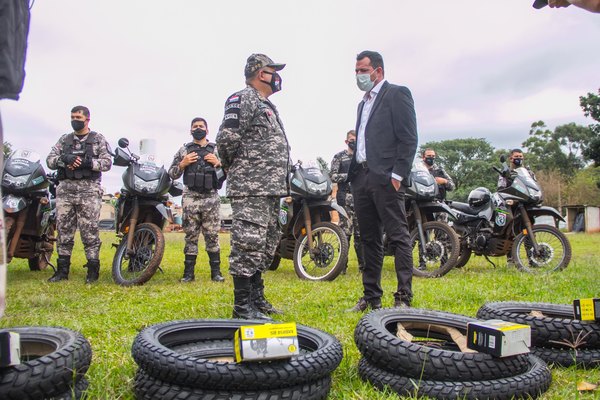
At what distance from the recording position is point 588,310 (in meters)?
2.34

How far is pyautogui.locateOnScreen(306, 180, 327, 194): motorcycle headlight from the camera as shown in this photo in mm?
5941

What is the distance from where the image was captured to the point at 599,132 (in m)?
27.3

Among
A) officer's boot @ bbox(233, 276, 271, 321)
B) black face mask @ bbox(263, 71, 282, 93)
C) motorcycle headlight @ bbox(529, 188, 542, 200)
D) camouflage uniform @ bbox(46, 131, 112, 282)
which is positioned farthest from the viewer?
motorcycle headlight @ bbox(529, 188, 542, 200)

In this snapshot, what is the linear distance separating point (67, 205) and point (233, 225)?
3.01 meters

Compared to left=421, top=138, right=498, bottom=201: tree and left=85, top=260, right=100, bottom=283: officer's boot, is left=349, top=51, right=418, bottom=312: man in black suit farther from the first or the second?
left=421, top=138, right=498, bottom=201: tree

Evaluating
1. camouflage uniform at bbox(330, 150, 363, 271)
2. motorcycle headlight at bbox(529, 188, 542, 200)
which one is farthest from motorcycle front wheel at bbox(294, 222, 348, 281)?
motorcycle headlight at bbox(529, 188, 542, 200)

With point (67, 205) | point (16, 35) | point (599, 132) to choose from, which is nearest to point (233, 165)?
point (16, 35)

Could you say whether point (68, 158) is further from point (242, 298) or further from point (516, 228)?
point (516, 228)

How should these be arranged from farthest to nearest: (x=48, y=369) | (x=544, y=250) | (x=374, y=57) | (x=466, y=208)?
1. (x=466, y=208)
2. (x=544, y=250)
3. (x=374, y=57)
4. (x=48, y=369)

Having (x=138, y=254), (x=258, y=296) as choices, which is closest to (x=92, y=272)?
(x=138, y=254)

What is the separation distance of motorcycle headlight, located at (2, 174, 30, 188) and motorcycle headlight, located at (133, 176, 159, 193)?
1.14 meters

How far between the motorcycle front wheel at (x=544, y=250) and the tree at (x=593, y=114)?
2318 cm

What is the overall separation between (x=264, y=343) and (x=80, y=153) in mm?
4601

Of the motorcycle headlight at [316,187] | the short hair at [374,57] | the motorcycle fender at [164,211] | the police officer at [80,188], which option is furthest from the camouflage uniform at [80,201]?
the short hair at [374,57]
